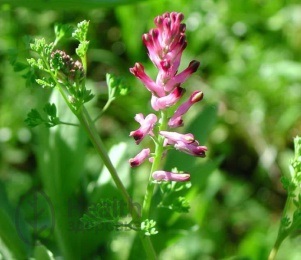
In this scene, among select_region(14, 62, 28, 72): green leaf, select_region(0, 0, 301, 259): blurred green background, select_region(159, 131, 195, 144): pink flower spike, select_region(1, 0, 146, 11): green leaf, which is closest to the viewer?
select_region(159, 131, 195, 144): pink flower spike

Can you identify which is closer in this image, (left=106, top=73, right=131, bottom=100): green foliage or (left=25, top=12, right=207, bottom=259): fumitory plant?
(left=25, top=12, right=207, bottom=259): fumitory plant

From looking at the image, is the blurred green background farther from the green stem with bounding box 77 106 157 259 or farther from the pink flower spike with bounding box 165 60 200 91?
the pink flower spike with bounding box 165 60 200 91

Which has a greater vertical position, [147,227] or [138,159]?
[138,159]

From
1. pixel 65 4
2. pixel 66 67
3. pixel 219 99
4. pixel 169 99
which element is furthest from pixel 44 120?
pixel 219 99

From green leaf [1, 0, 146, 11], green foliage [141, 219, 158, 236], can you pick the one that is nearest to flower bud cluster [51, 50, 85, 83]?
green foliage [141, 219, 158, 236]

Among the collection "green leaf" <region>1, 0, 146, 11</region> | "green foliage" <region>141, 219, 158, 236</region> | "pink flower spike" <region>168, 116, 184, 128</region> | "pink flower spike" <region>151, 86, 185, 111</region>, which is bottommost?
"green foliage" <region>141, 219, 158, 236</region>

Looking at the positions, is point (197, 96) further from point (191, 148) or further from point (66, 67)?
point (66, 67)
